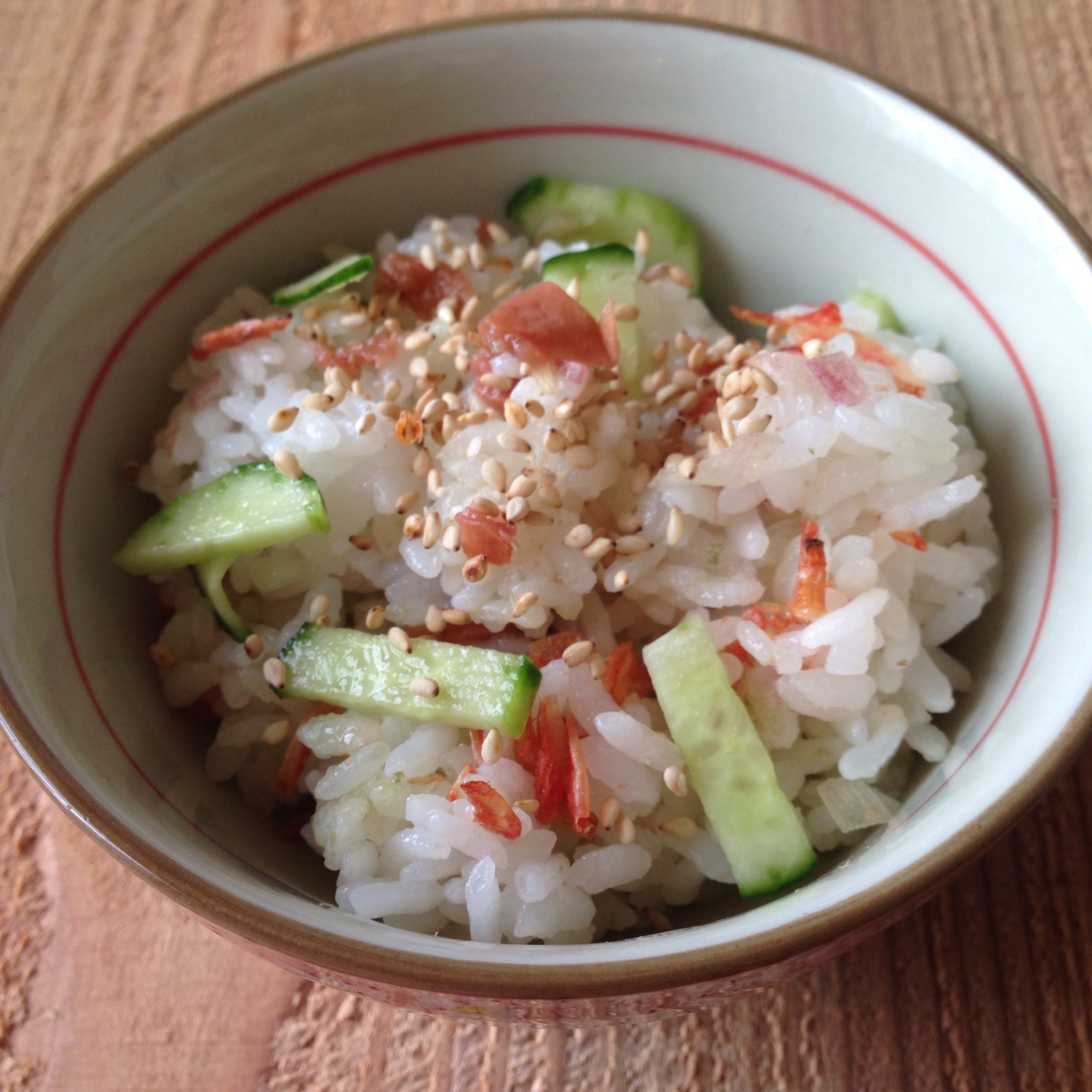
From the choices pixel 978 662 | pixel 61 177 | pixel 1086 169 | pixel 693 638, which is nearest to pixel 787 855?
pixel 693 638

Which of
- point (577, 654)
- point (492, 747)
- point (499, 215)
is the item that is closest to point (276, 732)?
point (492, 747)

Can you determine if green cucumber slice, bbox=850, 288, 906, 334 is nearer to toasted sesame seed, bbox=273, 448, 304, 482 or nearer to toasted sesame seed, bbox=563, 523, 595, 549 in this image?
toasted sesame seed, bbox=563, 523, 595, 549

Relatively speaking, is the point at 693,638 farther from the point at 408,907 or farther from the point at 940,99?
the point at 940,99

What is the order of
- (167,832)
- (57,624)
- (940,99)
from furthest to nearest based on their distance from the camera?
(940,99) < (57,624) < (167,832)

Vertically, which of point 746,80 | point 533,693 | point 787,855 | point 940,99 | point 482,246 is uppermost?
point 746,80

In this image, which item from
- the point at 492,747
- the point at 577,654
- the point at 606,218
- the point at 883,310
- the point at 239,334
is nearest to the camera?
the point at 492,747

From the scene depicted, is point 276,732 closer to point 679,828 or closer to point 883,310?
point 679,828
